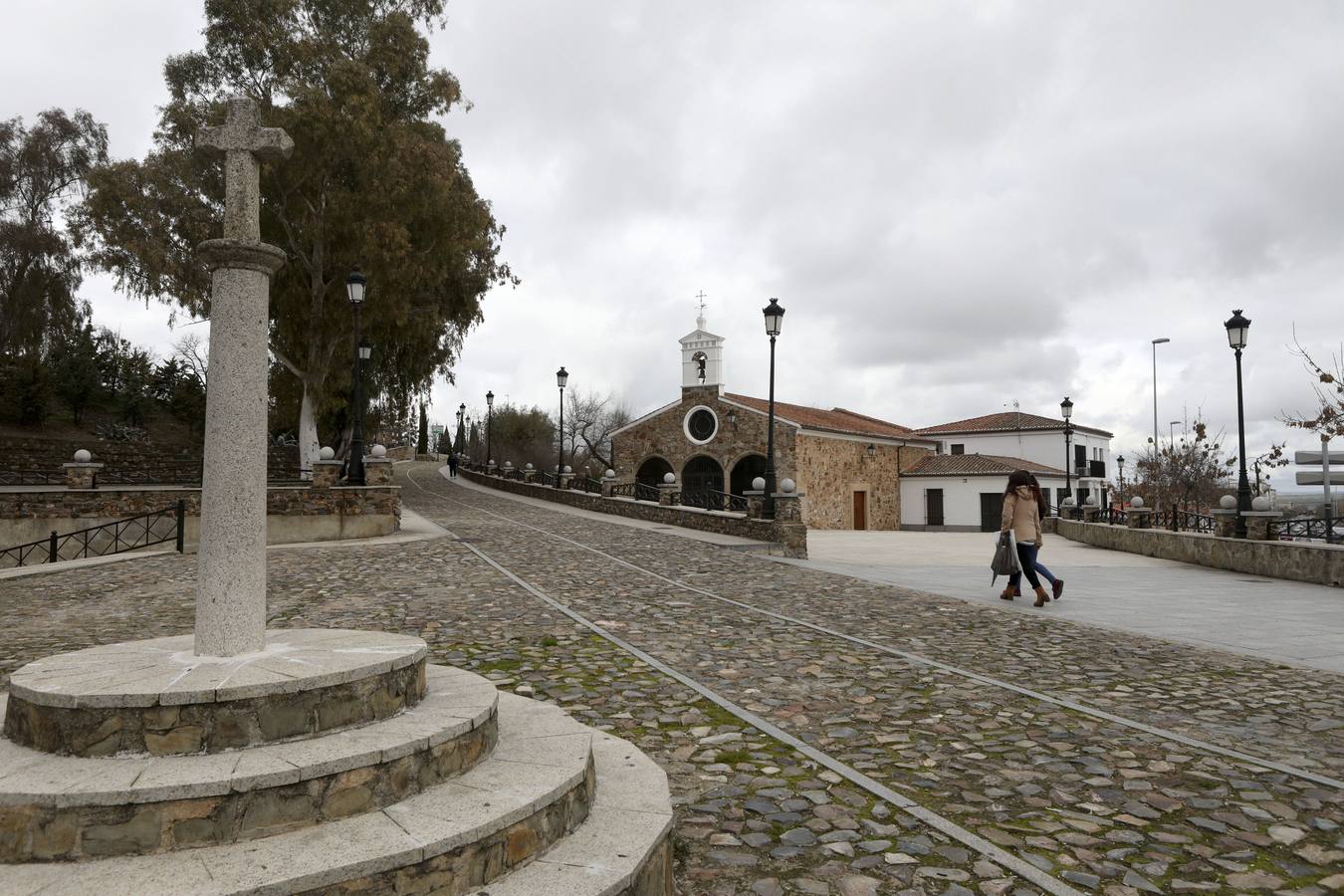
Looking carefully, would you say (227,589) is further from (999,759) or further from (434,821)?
(999,759)

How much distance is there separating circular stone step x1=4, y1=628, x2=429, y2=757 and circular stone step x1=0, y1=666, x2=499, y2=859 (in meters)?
0.07

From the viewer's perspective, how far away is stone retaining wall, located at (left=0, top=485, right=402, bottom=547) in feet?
57.4

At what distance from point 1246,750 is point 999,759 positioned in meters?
1.46

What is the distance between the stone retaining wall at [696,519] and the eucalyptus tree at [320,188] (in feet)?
26.1

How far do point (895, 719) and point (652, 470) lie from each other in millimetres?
33773

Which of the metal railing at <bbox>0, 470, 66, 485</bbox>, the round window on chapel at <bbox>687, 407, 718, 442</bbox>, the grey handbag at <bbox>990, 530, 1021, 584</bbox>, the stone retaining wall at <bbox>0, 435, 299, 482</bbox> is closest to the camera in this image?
the grey handbag at <bbox>990, 530, 1021, 584</bbox>

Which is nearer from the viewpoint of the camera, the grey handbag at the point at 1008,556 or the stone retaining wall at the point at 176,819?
the stone retaining wall at the point at 176,819

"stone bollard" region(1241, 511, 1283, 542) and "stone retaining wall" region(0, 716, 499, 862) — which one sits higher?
"stone bollard" region(1241, 511, 1283, 542)

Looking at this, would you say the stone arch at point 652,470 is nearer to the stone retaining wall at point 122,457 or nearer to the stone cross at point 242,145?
the stone retaining wall at point 122,457

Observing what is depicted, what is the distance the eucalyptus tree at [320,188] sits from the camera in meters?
22.3

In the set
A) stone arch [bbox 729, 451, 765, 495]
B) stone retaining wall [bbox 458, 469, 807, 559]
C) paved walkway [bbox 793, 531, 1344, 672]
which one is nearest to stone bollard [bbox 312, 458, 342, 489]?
stone retaining wall [bbox 458, 469, 807, 559]

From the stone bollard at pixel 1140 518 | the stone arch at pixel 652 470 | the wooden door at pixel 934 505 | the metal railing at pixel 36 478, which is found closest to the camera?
the metal railing at pixel 36 478

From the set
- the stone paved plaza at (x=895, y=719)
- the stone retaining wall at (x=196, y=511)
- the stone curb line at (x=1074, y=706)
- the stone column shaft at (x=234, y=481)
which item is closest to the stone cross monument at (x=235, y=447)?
the stone column shaft at (x=234, y=481)

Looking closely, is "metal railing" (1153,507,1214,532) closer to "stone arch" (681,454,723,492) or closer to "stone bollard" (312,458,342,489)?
"stone arch" (681,454,723,492)
